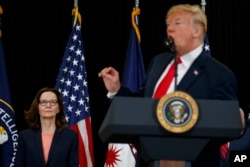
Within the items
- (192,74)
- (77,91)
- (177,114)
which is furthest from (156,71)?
(77,91)

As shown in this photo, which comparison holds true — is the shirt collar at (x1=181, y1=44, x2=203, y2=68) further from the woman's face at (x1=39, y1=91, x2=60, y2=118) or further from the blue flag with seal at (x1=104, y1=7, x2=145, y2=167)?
the blue flag with seal at (x1=104, y1=7, x2=145, y2=167)

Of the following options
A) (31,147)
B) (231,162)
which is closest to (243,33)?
(231,162)

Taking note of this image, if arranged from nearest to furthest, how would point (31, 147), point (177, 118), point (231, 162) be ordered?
point (177, 118) < point (31, 147) < point (231, 162)

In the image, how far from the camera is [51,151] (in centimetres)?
440

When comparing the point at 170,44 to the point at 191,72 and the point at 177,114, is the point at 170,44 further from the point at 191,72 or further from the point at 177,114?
the point at 177,114

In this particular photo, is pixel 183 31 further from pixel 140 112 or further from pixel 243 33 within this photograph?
pixel 243 33

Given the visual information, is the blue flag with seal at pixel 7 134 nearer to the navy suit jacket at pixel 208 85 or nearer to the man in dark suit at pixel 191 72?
the man in dark suit at pixel 191 72

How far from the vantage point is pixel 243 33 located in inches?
237

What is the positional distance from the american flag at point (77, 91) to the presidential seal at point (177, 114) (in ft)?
11.5

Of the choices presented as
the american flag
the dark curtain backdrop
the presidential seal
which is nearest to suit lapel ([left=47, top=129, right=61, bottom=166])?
the american flag

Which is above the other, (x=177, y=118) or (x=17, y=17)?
(x=17, y=17)

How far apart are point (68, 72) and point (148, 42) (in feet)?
3.12

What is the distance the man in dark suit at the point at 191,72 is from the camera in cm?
242

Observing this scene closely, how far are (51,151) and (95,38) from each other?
193 centimetres
